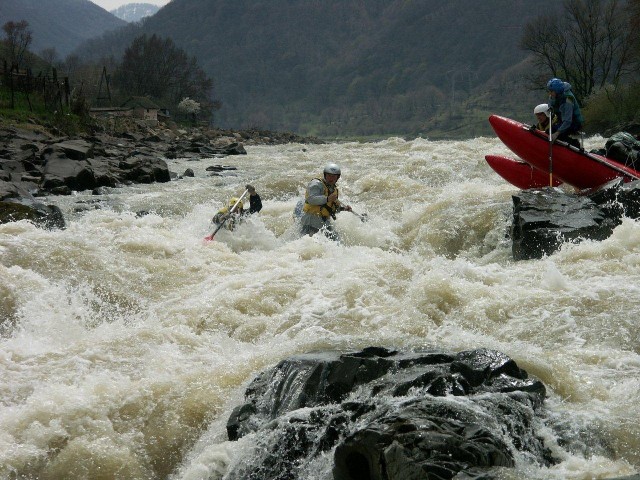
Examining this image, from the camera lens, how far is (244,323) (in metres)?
6.88

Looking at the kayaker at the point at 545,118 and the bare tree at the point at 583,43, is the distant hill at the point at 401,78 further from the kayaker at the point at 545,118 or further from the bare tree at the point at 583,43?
the kayaker at the point at 545,118

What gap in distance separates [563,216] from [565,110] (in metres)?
3.65

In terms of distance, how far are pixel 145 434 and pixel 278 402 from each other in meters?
0.97

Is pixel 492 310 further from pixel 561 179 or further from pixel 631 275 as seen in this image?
pixel 561 179

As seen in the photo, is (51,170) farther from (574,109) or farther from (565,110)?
(574,109)

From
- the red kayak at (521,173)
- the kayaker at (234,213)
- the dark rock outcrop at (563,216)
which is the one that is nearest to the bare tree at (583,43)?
the red kayak at (521,173)

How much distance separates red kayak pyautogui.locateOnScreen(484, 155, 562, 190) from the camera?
12664mm


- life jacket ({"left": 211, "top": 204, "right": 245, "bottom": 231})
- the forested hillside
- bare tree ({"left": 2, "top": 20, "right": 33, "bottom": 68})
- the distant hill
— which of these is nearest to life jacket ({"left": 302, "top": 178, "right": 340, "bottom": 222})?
life jacket ({"left": 211, "top": 204, "right": 245, "bottom": 231})

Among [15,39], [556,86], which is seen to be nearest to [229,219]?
[556,86]

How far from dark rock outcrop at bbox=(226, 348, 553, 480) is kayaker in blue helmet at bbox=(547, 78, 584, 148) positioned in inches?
329

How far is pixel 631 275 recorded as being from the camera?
7.09 m

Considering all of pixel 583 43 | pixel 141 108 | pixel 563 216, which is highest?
pixel 583 43

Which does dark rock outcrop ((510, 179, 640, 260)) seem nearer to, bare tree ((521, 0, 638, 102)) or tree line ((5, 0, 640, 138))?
tree line ((5, 0, 640, 138))

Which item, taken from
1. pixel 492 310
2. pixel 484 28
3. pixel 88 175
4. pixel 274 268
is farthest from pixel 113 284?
pixel 484 28
